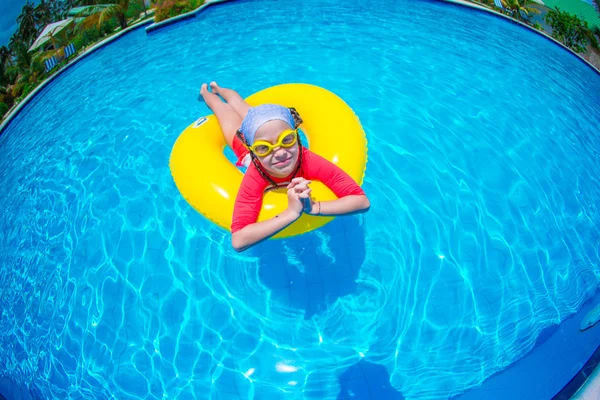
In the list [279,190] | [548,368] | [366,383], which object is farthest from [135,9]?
[548,368]

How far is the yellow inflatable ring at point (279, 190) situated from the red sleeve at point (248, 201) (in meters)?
0.07

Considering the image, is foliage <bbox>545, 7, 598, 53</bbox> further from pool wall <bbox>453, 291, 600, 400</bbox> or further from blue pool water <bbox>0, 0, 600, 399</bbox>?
pool wall <bbox>453, 291, 600, 400</bbox>

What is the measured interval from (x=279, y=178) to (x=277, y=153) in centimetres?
39

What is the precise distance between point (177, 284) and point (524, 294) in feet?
11.1

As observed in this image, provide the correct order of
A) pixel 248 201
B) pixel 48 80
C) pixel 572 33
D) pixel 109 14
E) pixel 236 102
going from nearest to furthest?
pixel 248 201, pixel 236 102, pixel 48 80, pixel 572 33, pixel 109 14

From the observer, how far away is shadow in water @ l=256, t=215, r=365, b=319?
3738 mm

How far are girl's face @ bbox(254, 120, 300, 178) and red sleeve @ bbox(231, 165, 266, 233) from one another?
16cm

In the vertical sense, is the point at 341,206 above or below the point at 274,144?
below

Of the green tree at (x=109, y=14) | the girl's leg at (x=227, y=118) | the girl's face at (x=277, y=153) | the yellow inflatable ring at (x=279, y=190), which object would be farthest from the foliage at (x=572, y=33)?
the green tree at (x=109, y=14)

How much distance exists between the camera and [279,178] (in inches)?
119

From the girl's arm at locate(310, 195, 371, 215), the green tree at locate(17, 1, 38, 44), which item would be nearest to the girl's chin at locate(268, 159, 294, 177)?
the girl's arm at locate(310, 195, 371, 215)

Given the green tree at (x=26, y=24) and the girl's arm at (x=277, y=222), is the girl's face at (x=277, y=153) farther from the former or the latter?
the green tree at (x=26, y=24)

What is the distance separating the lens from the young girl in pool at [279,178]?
258cm

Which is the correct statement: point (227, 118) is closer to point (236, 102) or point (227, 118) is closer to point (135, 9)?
point (236, 102)
